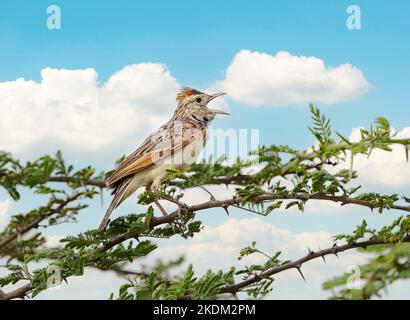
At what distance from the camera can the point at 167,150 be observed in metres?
5.71

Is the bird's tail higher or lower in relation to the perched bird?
lower

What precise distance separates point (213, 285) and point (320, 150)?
3.55ft

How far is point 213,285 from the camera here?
343cm

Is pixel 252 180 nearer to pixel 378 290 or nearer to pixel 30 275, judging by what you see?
pixel 378 290

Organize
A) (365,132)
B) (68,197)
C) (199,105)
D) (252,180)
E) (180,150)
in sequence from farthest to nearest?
(199,105) < (180,150) < (68,197) < (252,180) < (365,132)

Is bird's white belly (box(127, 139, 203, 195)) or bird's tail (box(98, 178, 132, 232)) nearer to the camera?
bird's tail (box(98, 178, 132, 232))

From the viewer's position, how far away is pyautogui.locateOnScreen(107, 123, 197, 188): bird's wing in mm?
5004

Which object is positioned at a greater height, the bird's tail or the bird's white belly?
the bird's white belly

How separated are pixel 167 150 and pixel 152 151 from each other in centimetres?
20

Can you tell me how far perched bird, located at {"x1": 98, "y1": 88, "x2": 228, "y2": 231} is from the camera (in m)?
5.06

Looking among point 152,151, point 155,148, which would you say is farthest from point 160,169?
point 155,148

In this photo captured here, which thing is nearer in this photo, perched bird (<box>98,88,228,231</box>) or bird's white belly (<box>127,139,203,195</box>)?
perched bird (<box>98,88,228,231</box>)
